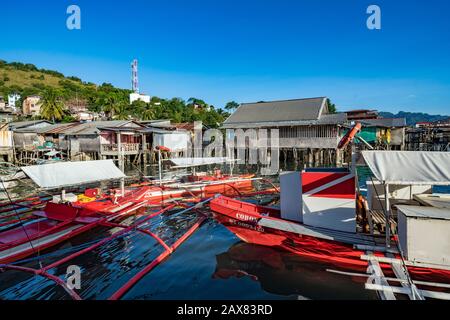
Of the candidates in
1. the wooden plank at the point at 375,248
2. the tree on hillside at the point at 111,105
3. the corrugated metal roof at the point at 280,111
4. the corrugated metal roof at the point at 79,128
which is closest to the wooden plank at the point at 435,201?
the wooden plank at the point at 375,248

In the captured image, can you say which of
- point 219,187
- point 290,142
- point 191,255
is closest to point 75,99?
point 290,142

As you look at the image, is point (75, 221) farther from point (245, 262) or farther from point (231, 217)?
point (245, 262)

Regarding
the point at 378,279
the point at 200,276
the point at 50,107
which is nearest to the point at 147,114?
the point at 50,107

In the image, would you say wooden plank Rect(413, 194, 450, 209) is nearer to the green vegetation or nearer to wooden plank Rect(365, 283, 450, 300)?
wooden plank Rect(365, 283, 450, 300)

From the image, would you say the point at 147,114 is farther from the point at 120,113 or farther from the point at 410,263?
the point at 410,263

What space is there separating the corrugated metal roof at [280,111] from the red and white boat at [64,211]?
78.4ft

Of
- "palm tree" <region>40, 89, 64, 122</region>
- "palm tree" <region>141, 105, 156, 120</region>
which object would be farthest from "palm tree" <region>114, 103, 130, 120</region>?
"palm tree" <region>40, 89, 64, 122</region>

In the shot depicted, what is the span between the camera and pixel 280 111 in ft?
120

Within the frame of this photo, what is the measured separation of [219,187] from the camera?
726 inches

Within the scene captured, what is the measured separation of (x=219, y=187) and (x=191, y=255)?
9437 millimetres

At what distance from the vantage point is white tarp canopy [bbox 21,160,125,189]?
1061 cm

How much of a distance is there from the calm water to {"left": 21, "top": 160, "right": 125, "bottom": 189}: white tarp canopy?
253 centimetres

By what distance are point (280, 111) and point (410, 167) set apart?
31074 mm

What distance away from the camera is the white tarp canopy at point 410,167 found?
6186 millimetres
